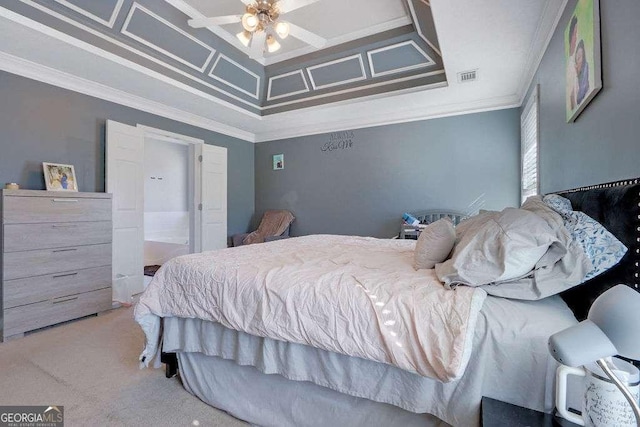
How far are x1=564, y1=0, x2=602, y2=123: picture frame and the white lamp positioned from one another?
1.27 metres

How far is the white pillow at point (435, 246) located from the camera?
1596mm

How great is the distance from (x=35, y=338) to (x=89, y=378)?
43.7 inches

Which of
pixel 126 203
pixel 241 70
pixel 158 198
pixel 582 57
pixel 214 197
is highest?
pixel 241 70

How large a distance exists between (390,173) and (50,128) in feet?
13.2

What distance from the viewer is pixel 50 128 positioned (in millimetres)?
3051

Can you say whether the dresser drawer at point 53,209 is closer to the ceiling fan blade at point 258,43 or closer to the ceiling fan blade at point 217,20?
the ceiling fan blade at point 217,20

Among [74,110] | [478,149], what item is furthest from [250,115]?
[478,149]

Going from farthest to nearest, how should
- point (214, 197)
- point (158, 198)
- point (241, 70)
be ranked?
point (158, 198) → point (214, 197) → point (241, 70)

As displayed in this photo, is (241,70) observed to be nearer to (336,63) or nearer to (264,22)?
(336,63)

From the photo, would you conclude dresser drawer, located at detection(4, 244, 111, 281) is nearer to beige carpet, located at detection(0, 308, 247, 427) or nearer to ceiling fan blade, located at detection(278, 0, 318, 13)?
beige carpet, located at detection(0, 308, 247, 427)

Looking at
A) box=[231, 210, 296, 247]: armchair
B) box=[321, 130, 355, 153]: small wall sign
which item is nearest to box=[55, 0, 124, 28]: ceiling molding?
box=[321, 130, 355, 153]: small wall sign

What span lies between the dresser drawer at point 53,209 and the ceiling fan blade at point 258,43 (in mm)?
2168

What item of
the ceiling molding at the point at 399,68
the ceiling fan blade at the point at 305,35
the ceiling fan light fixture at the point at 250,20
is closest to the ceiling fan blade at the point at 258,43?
the ceiling fan light fixture at the point at 250,20

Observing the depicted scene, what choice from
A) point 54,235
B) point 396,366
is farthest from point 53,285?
point 396,366
